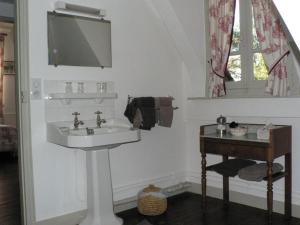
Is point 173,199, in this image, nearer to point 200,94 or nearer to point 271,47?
point 200,94

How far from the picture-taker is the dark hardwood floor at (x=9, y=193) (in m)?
2.90

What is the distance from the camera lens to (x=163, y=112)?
3148 mm

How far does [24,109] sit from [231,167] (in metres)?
1.81

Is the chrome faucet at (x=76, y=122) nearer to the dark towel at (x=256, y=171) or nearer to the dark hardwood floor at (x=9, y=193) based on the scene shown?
the dark hardwood floor at (x=9, y=193)

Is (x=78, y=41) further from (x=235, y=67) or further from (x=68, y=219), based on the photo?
(x=235, y=67)

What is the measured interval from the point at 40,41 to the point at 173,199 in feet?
6.75

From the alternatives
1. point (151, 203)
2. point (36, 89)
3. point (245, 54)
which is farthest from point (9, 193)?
point (245, 54)

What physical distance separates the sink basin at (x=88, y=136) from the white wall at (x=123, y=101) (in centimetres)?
17

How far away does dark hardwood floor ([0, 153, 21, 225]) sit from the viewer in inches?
114

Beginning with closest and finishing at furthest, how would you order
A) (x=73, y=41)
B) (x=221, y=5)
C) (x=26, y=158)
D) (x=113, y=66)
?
(x=26, y=158) → (x=73, y=41) → (x=113, y=66) → (x=221, y=5)

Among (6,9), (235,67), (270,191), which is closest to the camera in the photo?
(270,191)

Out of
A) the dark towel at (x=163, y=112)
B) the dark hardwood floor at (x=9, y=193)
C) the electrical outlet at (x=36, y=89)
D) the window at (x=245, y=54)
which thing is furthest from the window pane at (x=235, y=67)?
the dark hardwood floor at (x=9, y=193)

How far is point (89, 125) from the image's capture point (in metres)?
2.82

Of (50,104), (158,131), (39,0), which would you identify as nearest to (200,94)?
(158,131)
